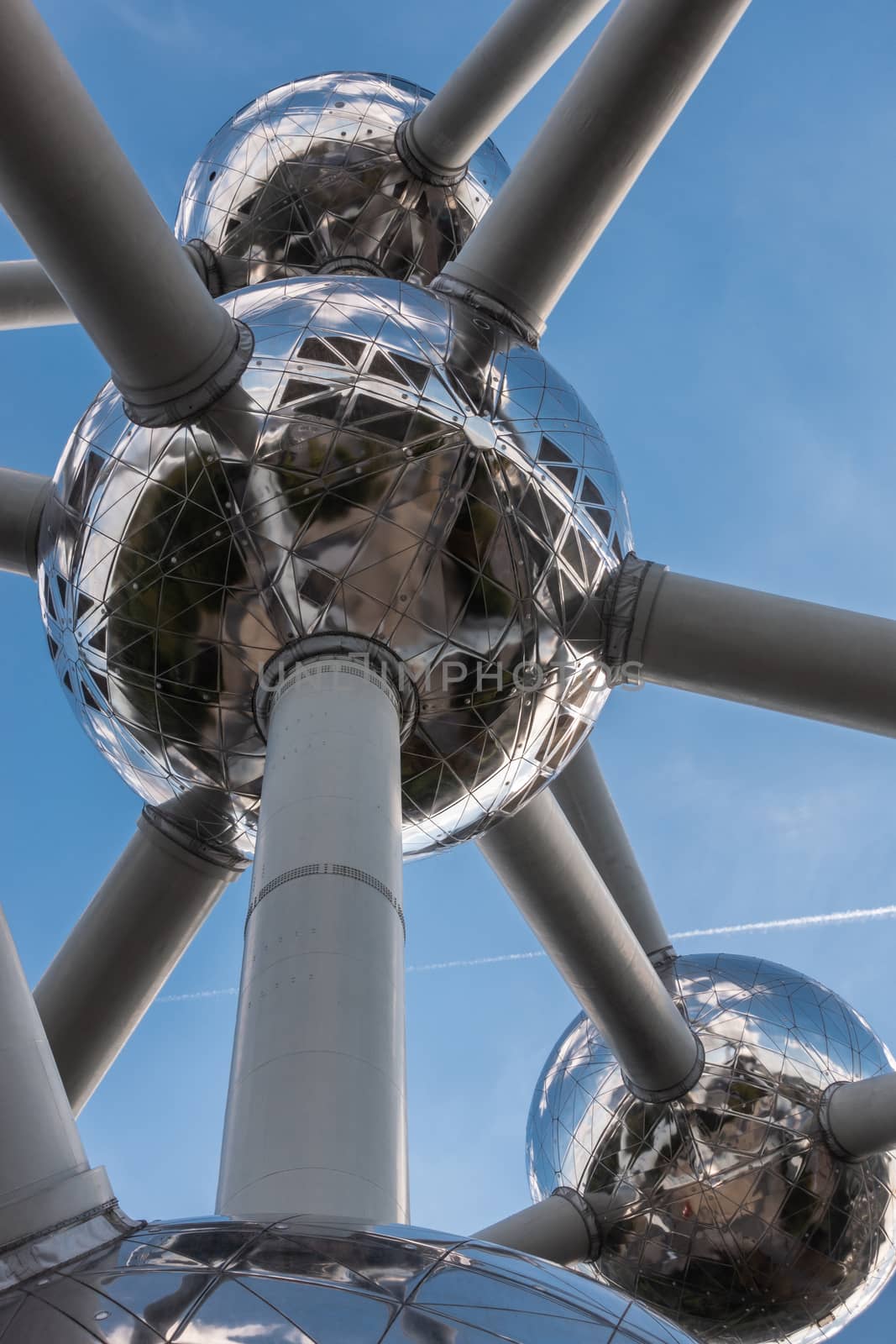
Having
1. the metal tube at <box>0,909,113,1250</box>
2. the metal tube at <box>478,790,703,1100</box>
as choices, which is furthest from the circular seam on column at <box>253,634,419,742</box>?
the metal tube at <box>0,909,113,1250</box>

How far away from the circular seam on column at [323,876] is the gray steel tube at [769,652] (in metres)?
2.65

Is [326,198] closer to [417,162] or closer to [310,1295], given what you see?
[417,162]

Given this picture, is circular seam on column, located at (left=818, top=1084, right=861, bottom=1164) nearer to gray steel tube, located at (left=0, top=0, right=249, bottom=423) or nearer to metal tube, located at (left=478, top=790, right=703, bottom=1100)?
metal tube, located at (left=478, top=790, right=703, bottom=1100)

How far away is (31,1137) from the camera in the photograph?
3.49 metres

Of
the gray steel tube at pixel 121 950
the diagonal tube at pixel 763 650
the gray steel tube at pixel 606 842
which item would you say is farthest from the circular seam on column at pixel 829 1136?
the gray steel tube at pixel 121 950

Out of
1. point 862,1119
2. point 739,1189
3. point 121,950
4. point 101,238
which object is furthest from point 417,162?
point 739,1189

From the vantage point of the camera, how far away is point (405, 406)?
706cm

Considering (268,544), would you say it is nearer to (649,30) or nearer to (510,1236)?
(649,30)

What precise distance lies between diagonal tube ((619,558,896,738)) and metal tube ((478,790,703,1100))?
1.50m

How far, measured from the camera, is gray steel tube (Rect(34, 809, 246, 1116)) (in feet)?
29.5

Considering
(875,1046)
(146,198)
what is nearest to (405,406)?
(146,198)

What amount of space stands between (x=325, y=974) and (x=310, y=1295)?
250cm

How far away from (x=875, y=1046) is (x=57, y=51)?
1136cm

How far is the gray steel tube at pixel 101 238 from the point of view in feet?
19.0
